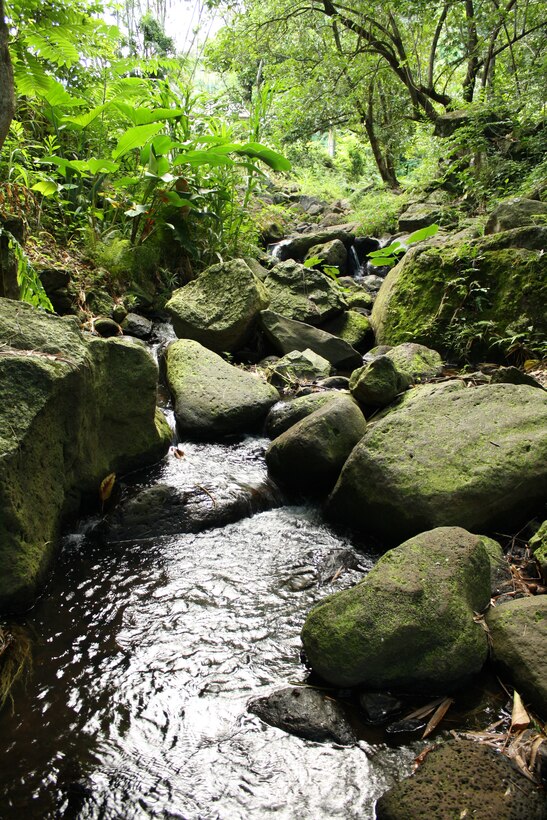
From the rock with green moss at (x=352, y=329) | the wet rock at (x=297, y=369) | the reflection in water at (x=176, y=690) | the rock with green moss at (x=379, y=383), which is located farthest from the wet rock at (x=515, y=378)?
the rock with green moss at (x=352, y=329)

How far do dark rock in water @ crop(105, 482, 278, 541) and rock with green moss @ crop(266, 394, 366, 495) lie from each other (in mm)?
367

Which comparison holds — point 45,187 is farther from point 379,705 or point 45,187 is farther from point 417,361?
point 379,705

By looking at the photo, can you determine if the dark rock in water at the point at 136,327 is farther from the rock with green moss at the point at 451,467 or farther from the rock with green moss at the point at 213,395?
the rock with green moss at the point at 451,467

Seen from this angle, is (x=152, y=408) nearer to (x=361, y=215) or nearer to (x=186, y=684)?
(x=186, y=684)

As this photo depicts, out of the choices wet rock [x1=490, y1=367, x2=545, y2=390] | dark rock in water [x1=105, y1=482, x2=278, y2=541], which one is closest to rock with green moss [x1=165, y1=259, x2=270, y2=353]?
dark rock in water [x1=105, y1=482, x2=278, y2=541]

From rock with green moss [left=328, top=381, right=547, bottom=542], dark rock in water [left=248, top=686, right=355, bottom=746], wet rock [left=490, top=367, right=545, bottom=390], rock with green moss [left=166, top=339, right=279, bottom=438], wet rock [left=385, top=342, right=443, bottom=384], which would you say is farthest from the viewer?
wet rock [left=385, top=342, right=443, bottom=384]

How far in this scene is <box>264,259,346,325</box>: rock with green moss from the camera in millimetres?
6449

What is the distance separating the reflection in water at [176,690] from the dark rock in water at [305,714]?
0.14 feet

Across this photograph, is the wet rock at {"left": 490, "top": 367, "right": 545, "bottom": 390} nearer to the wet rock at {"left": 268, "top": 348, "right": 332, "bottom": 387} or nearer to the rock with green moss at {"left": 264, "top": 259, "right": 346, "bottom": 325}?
the wet rock at {"left": 268, "top": 348, "right": 332, "bottom": 387}

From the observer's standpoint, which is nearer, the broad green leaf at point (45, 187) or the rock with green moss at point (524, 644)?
the rock with green moss at point (524, 644)

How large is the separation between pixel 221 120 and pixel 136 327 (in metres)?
3.96

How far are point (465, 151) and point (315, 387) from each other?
889cm

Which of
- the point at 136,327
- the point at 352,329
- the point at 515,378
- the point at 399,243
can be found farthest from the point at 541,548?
the point at 136,327

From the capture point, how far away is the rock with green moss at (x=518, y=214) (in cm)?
606
